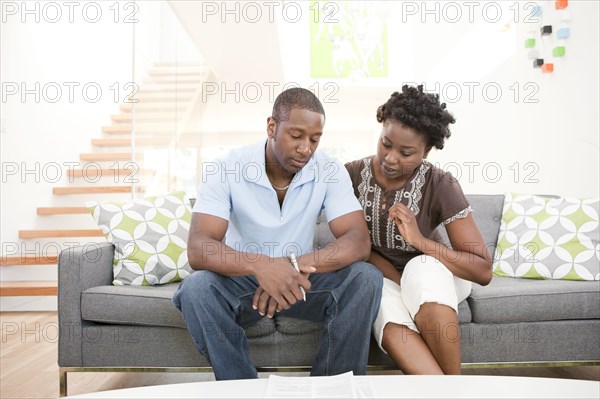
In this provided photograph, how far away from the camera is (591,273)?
2436mm

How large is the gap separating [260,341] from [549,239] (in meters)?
1.37

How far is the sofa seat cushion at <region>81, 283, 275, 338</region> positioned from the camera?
2.10m

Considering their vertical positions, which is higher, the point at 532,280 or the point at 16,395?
the point at 532,280

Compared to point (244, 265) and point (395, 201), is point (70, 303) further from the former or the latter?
point (395, 201)

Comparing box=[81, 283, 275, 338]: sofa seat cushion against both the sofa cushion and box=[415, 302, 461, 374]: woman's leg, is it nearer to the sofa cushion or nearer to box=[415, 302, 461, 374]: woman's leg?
box=[415, 302, 461, 374]: woman's leg

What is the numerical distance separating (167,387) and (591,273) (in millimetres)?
1934

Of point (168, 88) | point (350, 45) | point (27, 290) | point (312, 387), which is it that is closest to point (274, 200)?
point (312, 387)

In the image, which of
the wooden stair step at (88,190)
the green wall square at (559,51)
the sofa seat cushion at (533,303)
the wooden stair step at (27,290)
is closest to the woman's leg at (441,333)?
the sofa seat cushion at (533,303)

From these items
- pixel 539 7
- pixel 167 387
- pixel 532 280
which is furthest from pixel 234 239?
pixel 539 7

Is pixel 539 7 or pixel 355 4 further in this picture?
pixel 355 4

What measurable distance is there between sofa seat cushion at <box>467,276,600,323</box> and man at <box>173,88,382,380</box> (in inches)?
20.1

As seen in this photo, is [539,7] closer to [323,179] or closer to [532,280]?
[532,280]

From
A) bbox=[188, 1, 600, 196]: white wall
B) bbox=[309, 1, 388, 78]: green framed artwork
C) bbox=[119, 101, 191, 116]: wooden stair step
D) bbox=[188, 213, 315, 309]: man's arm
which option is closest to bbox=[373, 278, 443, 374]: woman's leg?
bbox=[188, 213, 315, 309]: man's arm

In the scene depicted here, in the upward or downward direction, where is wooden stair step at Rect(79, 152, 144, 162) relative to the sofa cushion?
upward
